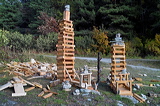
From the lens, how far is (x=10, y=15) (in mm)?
30500

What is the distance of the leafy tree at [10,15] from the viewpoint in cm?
2962

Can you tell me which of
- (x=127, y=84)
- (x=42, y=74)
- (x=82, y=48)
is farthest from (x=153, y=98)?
(x=82, y=48)

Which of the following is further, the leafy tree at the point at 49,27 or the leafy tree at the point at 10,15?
the leafy tree at the point at 10,15

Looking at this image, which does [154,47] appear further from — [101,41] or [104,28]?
[104,28]

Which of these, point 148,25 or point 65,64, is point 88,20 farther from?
point 65,64

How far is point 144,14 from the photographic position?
74.1 ft

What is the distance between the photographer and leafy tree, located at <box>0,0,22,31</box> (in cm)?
2962

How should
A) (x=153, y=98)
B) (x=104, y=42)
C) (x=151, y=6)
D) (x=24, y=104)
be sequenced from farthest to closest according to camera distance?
(x=151, y=6) → (x=104, y=42) → (x=153, y=98) → (x=24, y=104)

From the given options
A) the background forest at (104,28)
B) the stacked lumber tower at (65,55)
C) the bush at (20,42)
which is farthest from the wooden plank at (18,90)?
the bush at (20,42)

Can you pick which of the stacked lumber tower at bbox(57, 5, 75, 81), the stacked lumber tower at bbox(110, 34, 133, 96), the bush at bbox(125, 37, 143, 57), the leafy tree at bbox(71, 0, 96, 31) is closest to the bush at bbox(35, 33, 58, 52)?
the leafy tree at bbox(71, 0, 96, 31)

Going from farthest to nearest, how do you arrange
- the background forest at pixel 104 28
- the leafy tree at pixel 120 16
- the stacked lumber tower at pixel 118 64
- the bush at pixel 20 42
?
the leafy tree at pixel 120 16 < the bush at pixel 20 42 < the background forest at pixel 104 28 < the stacked lumber tower at pixel 118 64

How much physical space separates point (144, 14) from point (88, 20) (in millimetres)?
8753

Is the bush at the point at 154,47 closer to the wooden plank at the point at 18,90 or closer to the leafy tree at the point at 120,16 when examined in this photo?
the leafy tree at the point at 120,16

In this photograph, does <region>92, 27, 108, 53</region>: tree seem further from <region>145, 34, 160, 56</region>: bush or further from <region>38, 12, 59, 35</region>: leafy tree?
<region>38, 12, 59, 35</region>: leafy tree
